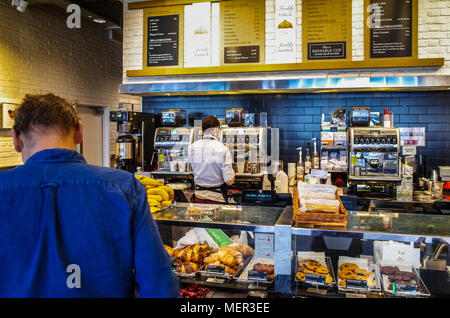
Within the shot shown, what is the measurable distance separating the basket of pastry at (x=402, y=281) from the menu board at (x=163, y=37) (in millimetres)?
4138

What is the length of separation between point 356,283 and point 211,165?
270 centimetres

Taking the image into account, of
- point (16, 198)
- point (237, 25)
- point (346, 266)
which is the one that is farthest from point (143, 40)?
point (16, 198)

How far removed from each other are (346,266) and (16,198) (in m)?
1.79

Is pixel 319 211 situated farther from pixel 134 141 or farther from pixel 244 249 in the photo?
pixel 134 141

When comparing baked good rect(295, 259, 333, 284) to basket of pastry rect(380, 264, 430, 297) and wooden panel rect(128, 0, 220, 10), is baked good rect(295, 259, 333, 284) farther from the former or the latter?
wooden panel rect(128, 0, 220, 10)

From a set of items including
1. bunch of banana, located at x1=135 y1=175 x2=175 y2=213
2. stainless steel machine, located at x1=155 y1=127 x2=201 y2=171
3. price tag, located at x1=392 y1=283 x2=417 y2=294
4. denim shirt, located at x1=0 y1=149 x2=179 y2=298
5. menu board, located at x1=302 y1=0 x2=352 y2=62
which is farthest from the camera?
stainless steel machine, located at x1=155 y1=127 x2=201 y2=171

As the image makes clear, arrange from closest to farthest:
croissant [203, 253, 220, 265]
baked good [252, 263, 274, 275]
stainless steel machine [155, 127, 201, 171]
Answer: baked good [252, 263, 274, 275] → croissant [203, 253, 220, 265] → stainless steel machine [155, 127, 201, 171]

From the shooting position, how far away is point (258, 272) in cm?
216

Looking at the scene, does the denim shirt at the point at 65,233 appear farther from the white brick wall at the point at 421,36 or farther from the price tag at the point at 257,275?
the white brick wall at the point at 421,36

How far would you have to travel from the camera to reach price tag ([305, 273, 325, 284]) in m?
2.10

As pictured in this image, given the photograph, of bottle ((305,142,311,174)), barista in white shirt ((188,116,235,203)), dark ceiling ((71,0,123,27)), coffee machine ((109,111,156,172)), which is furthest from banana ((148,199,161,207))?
dark ceiling ((71,0,123,27))

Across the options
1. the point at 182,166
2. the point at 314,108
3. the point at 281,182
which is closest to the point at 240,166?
the point at 281,182

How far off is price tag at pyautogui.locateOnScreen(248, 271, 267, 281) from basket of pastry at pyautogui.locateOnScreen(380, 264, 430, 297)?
2.05 ft
